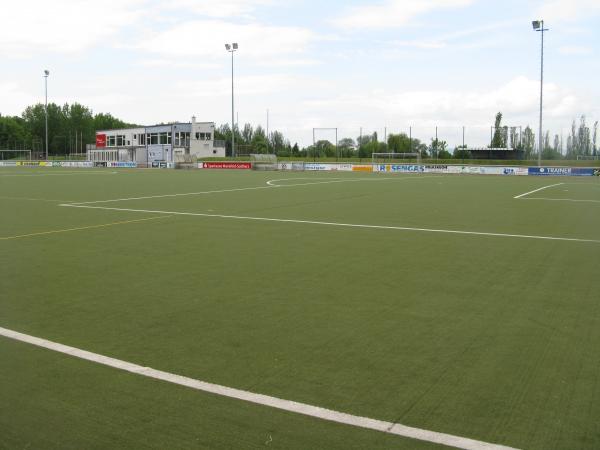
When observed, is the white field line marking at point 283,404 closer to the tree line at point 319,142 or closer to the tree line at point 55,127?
the tree line at point 319,142

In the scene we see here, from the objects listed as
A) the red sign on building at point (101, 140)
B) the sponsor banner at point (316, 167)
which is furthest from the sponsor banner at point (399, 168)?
the red sign on building at point (101, 140)

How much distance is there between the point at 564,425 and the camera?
380 centimetres

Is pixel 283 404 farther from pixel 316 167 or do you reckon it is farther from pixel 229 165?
pixel 229 165

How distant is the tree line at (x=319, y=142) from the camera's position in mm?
63831

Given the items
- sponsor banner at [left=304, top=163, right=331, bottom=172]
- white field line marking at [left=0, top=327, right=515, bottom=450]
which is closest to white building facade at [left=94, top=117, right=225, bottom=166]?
sponsor banner at [left=304, top=163, right=331, bottom=172]

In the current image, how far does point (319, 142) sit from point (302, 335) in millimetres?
69634

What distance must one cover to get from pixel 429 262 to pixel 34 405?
656cm

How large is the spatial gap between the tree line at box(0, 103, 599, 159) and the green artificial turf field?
55506 mm

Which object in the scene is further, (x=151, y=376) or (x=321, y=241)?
(x=321, y=241)

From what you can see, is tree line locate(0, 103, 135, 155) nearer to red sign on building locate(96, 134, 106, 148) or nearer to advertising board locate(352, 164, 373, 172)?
red sign on building locate(96, 134, 106, 148)

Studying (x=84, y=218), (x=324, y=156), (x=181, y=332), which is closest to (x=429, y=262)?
(x=181, y=332)

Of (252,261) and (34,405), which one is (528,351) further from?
(252,261)

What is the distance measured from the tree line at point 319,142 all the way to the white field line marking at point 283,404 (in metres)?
62.3

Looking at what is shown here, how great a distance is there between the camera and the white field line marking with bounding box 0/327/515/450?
3625 millimetres
